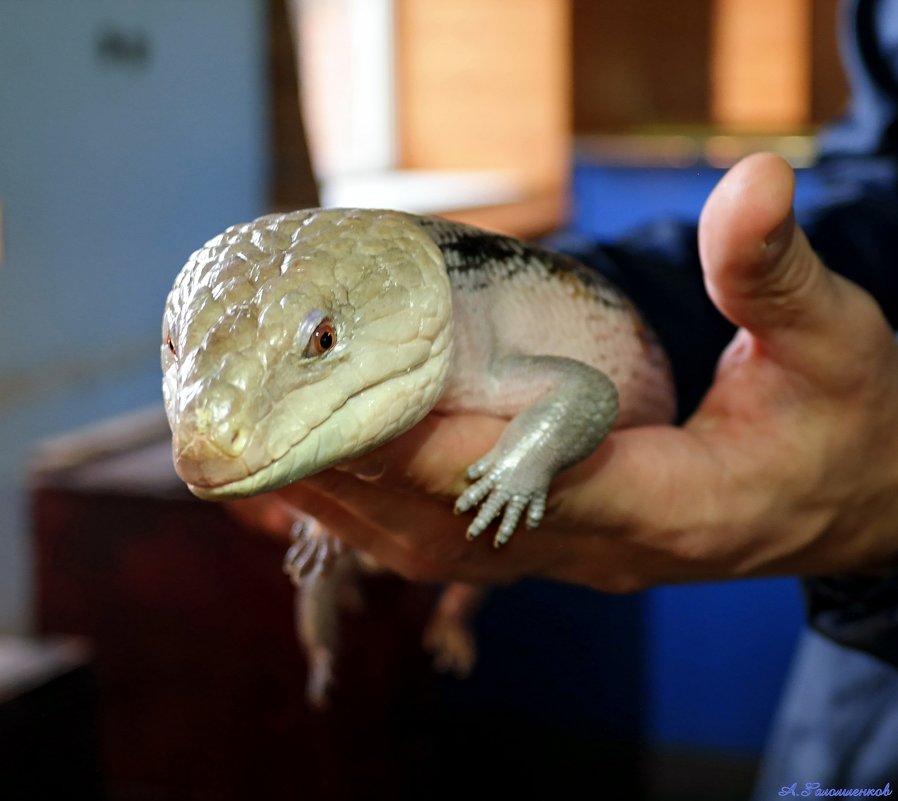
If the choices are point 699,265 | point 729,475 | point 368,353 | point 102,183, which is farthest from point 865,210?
point 102,183

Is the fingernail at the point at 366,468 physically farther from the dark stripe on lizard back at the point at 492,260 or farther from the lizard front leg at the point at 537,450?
the dark stripe on lizard back at the point at 492,260

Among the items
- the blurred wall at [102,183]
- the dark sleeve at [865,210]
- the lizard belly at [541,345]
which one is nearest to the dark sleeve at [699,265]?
the dark sleeve at [865,210]

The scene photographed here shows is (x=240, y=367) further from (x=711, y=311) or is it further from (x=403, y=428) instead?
(x=711, y=311)

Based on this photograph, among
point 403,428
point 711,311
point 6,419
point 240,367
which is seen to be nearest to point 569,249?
point 711,311

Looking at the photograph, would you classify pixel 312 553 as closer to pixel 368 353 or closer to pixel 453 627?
pixel 368 353

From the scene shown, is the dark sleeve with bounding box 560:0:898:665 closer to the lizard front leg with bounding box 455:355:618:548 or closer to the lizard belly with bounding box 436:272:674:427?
the lizard belly with bounding box 436:272:674:427

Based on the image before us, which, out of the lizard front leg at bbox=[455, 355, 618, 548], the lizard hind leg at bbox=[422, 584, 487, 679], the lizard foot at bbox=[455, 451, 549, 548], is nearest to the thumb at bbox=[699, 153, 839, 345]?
the lizard front leg at bbox=[455, 355, 618, 548]
